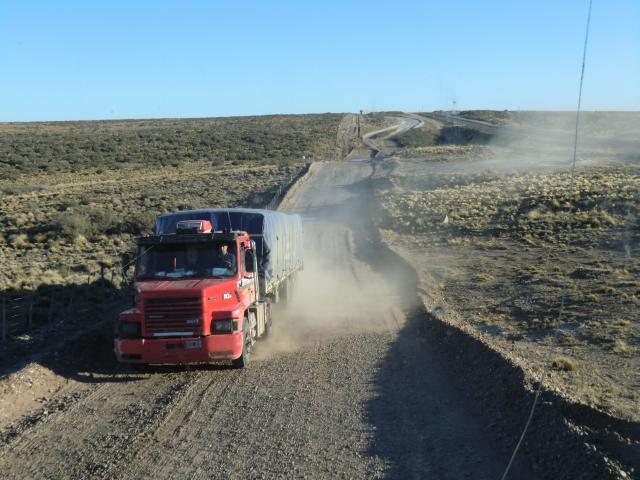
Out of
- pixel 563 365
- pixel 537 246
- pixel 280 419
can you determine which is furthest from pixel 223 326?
pixel 537 246

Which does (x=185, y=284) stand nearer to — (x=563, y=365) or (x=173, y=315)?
(x=173, y=315)

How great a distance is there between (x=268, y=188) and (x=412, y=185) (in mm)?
11988

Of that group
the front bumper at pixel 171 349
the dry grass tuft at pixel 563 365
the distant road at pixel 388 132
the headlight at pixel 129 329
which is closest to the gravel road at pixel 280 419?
the front bumper at pixel 171 349

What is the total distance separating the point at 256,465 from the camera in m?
8.08

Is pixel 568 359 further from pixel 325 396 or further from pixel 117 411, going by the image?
pixel 117 411

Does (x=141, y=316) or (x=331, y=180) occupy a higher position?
(x=141, y=316)

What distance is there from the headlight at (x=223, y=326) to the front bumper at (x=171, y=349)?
13 centimetres

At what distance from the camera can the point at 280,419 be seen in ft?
32.2

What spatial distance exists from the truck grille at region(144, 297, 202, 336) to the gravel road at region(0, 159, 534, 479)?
0.93 metres

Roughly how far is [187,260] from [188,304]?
138cm

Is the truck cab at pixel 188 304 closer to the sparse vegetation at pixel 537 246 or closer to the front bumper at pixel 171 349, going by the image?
the front bumper at pixel 171 349

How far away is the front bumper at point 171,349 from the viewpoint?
12.2 meters

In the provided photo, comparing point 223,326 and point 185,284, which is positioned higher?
point 185,284

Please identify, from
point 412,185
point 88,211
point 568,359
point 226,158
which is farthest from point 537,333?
point 226,158
